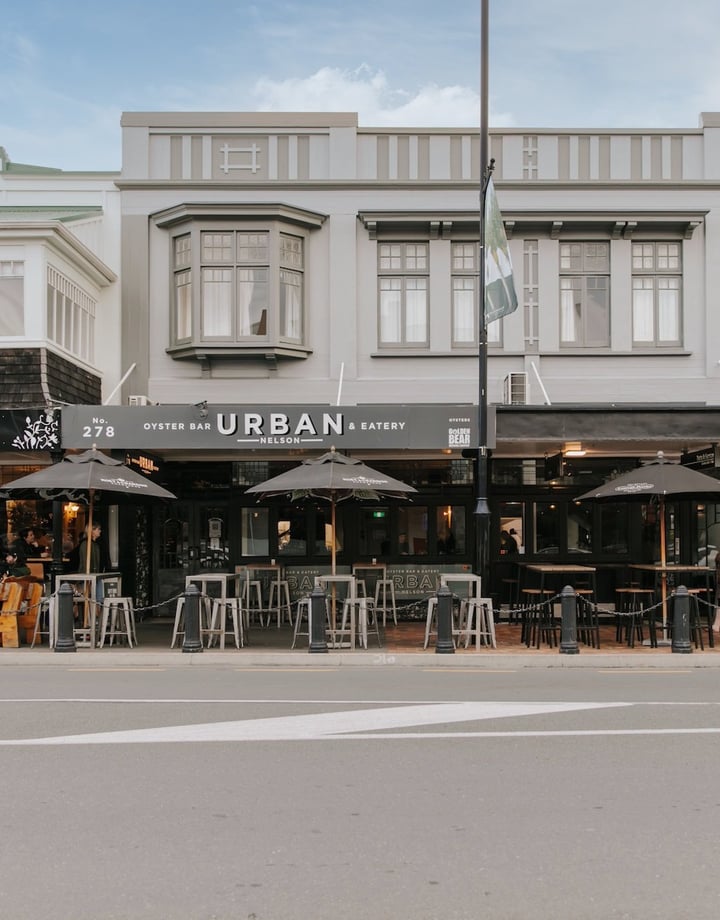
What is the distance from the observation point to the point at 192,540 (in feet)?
63.9

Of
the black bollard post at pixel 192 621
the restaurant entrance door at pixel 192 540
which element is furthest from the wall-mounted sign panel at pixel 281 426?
the restaurant entrance door at pixel 192 540

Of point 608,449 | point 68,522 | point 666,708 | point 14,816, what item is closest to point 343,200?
point 608,449

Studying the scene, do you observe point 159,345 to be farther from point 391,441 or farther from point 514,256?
point 514,256

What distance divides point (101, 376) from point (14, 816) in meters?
13.7

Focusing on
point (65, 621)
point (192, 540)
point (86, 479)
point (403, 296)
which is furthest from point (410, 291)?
point (65, 621)

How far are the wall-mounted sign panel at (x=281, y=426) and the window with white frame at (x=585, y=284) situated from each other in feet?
16.6

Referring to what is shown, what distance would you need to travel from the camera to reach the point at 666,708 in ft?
30.0

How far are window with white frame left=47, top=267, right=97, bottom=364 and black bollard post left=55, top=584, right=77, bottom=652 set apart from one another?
4878 mm

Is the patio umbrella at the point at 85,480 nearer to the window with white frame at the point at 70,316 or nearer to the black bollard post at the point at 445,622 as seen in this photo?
the window with white frame at the point at 70,316

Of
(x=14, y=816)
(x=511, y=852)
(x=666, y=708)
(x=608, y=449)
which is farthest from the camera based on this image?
(x=608, y=449)

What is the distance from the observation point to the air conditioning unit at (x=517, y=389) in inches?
692

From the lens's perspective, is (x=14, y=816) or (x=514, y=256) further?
(x=514, y=256)

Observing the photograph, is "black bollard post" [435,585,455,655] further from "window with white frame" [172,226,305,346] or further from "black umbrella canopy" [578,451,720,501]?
"window with white frame" [172,226,305,346]

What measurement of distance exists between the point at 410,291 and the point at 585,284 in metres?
3.52
